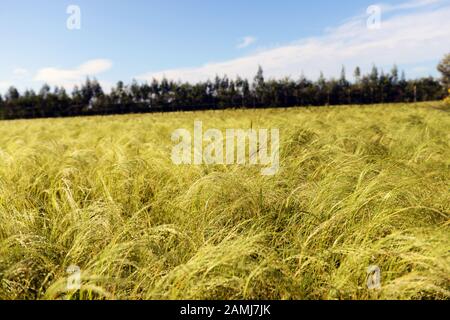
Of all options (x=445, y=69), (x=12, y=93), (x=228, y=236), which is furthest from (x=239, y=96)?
(x=228, y=236)

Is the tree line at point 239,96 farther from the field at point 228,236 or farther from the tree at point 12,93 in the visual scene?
the field at point 228,236

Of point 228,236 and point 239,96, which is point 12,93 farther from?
point 228,236

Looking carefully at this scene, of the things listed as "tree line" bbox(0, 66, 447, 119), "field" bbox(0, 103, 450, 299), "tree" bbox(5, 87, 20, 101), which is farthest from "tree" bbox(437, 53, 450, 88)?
"tree" bbox(5, 87, 20, 101)

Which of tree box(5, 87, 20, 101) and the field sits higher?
tree box(5, 87, 20, 101)

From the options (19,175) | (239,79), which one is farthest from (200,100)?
(19,175)

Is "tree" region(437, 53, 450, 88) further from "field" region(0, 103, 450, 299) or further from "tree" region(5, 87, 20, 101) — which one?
"tree" region(5, 87, 20, 101)

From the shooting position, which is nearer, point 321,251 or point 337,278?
point 337,278

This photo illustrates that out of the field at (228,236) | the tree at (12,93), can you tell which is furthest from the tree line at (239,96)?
the field at (228,236)

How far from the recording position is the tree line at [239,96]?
50.2 meters

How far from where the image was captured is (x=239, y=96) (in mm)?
56062

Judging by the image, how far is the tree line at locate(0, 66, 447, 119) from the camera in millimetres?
50156
